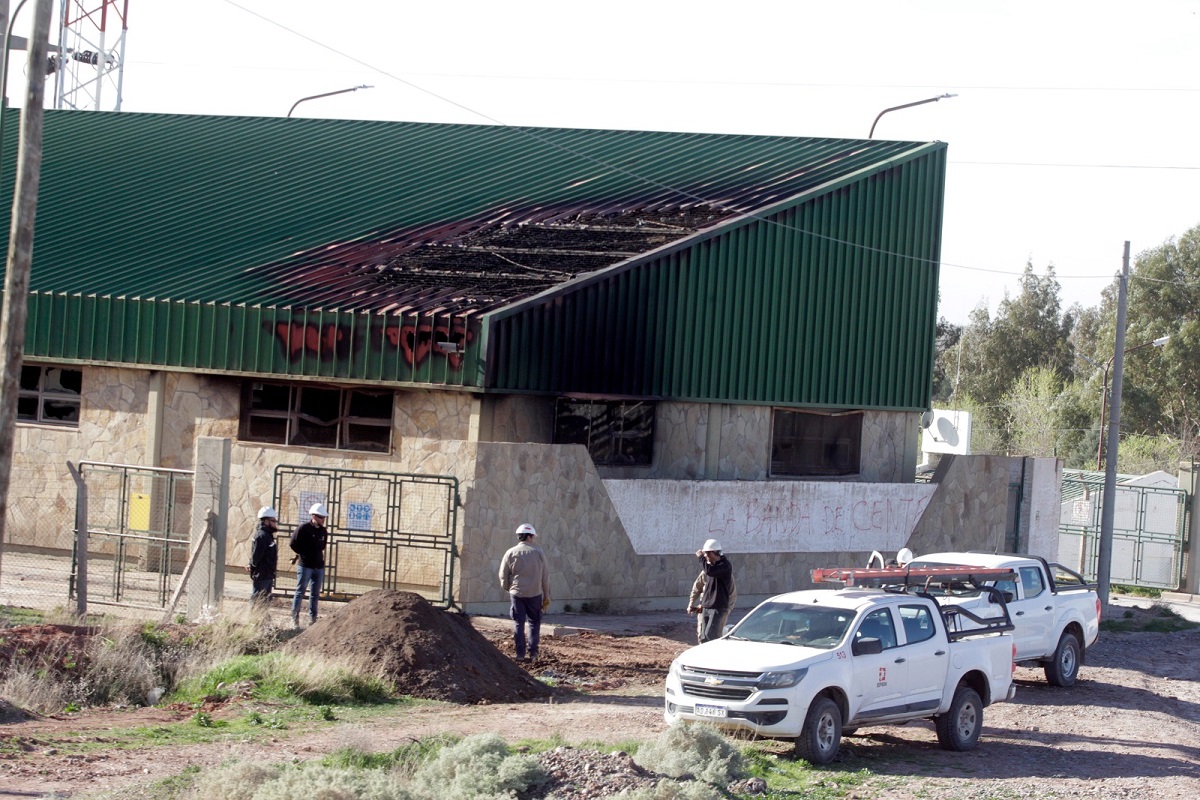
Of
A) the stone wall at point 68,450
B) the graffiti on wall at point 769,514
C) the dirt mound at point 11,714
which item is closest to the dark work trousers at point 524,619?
the graffiti on wall at point 769,514

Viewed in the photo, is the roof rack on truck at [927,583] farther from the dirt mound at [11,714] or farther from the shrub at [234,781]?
the dirt mound at [11,714]

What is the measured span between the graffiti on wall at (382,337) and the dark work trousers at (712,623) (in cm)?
673

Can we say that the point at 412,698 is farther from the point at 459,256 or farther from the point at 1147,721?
the point at 459,256

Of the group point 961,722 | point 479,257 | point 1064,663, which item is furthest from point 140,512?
point 1064,663

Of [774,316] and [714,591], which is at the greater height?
[774,316]

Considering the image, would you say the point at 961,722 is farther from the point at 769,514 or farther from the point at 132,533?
the point at 132,533

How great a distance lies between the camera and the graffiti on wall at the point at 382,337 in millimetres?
21906

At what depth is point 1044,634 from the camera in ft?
61.4

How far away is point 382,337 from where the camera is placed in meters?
22.2

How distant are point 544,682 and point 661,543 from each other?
6.87 m

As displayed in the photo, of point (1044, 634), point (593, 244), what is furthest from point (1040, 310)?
point (1044, 634)

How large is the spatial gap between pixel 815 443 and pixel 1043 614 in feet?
31.5

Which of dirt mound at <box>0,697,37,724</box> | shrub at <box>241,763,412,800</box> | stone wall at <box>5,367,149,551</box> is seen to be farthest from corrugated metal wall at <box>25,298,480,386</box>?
shrub at <box>241,763,412,800</box>

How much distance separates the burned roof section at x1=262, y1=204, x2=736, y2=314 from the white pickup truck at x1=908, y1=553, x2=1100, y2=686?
8.56 metres
